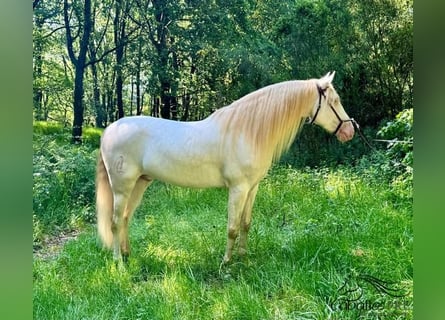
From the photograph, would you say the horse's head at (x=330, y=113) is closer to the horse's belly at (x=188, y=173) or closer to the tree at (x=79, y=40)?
the horse's belly at (x=188, y=173)

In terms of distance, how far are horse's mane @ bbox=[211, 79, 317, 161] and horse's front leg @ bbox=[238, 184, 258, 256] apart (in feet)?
0.68

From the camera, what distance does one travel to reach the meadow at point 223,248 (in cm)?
162

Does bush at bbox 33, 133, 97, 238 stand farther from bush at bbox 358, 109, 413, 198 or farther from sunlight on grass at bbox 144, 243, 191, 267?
bush at bbox 358, 109, 413, 198

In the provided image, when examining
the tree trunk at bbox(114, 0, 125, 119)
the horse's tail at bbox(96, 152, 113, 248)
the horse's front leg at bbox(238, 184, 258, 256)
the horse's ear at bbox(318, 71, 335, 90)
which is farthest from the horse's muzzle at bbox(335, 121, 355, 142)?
the horse's tail at bbox(96, 152, 113, 248)

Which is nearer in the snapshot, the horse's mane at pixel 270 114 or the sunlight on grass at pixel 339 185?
the horse's mane at pixel 270 114

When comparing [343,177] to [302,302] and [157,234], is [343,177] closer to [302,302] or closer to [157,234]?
[302,302]

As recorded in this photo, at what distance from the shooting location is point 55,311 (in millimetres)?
1625

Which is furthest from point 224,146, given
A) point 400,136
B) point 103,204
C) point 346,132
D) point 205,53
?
point 400,136

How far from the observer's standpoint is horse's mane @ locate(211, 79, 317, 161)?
1.81 meters

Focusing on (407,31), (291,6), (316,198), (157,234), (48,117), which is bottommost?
(157,234)

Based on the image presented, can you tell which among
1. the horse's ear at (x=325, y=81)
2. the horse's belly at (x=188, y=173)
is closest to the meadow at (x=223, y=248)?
the horse's belly at (x=188, y=173)
